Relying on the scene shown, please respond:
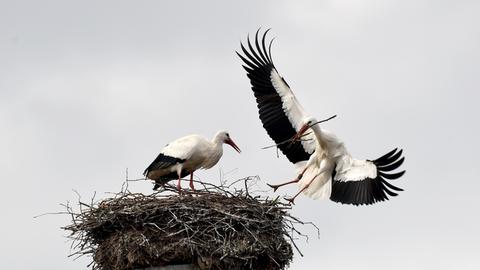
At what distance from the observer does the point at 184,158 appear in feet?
43.5

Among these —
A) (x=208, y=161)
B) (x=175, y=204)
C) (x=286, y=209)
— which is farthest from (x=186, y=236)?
(x=208, y=161)

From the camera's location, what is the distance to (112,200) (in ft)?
38.2

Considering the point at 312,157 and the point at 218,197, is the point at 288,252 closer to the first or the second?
the point at 218,197

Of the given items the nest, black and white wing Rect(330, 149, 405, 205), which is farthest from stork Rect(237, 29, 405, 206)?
the nest

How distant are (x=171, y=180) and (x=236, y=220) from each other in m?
2.74

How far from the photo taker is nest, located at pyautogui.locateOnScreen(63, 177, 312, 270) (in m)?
10.7

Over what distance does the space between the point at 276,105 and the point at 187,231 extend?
414 centimetres

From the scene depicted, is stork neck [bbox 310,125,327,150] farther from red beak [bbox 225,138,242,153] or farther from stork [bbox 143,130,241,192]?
stork [bbox 143,130,241,192]

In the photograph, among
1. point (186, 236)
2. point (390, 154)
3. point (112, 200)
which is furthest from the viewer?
point (390, 154)

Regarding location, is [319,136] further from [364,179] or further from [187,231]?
[187,231]

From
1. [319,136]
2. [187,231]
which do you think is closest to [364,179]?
[319,136]

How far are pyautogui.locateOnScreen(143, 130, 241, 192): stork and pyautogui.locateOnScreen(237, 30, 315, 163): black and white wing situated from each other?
1065 mm

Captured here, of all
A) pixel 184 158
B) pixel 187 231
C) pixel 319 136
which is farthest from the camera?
pixel 319 136

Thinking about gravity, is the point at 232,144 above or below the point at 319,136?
above
